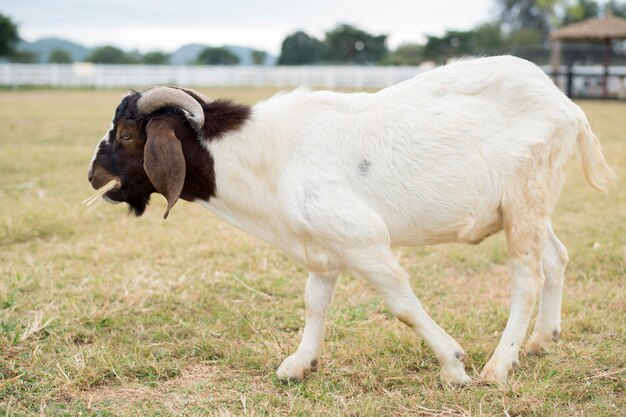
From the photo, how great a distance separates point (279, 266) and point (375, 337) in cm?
178

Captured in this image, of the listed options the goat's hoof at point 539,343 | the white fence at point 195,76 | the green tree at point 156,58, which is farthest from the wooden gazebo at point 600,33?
the green tree at point 156,58

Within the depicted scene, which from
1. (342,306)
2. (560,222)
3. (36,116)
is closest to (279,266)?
(342,306)

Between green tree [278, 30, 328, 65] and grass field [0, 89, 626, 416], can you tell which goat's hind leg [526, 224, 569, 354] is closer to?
grass field [0, 89, 626, 416]

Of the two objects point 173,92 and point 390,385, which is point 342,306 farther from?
point 173,92

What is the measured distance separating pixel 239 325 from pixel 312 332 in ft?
2.72

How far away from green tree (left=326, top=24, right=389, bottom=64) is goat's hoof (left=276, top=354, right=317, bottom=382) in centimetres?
6632

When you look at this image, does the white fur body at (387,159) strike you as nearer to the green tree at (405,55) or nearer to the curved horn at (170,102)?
the curved horn at (170,102)

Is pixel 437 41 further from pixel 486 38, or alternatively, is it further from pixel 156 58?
pixel 156 58

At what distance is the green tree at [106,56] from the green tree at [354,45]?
20.8 metres

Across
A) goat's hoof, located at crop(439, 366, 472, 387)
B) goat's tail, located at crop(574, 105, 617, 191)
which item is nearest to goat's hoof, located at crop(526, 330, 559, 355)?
goat's hoof, located at crop(439, 366, 472, 387)

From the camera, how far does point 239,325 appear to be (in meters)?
4.74

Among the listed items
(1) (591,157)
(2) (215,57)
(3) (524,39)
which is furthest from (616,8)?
(1) (591,157)

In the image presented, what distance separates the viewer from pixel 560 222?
24.2ft

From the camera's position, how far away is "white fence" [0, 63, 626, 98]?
3809cm
